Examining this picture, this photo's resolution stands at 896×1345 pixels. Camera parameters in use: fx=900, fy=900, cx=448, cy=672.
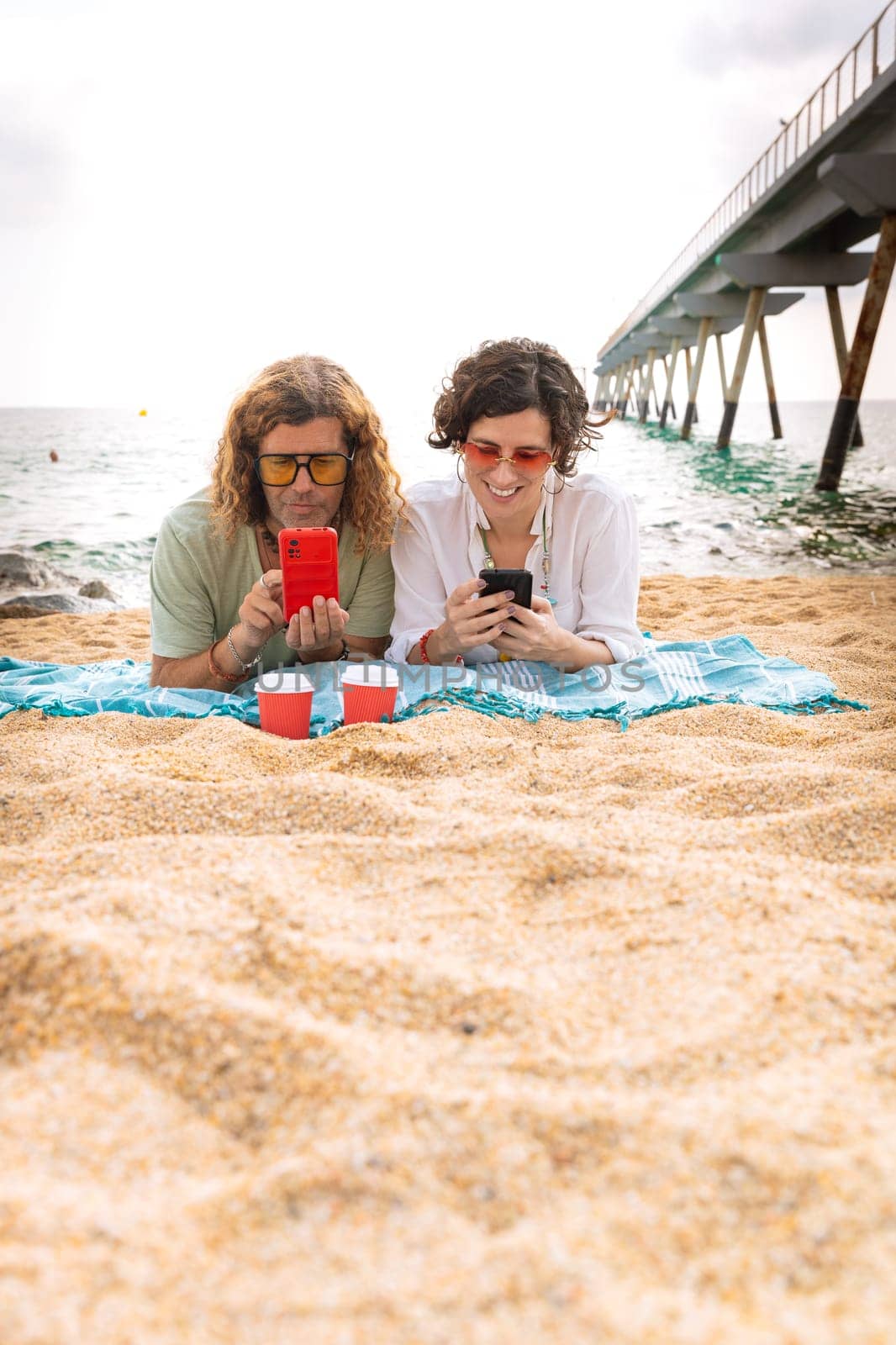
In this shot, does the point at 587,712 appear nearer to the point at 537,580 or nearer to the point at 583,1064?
the point at 537,580

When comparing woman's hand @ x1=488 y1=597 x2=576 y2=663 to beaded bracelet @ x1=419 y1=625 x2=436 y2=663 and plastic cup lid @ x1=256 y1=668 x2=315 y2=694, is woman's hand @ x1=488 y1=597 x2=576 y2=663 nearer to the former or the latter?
beaded bracelet @ x1=419 y1=625 x2=436 y2=663

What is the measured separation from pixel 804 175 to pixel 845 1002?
594 inches

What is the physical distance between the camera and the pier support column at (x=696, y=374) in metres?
23.5

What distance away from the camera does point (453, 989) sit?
130 centimetres

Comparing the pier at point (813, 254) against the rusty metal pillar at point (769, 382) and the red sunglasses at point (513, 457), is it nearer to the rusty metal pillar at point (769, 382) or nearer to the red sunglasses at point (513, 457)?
the rusty metal pillar at point (769, 382)

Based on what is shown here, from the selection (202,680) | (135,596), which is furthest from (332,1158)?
(135,596)

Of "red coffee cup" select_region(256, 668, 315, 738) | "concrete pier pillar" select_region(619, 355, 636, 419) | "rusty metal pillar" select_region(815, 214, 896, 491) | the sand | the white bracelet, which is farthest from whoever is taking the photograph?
"concrete pier pillar" select_region(619, 355, 636, 419)

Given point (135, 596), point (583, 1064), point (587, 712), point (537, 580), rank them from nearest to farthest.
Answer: point (583, 1064), point (587, 712), point (537, 580), point (135, 596)

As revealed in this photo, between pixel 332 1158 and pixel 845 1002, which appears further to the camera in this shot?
pixel 845 1002

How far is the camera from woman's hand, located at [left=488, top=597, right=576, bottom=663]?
116 inches

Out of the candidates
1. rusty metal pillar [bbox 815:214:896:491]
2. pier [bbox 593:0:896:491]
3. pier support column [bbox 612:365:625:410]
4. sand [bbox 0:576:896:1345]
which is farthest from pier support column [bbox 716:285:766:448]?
pier support column [bbox 612:365:625:410]

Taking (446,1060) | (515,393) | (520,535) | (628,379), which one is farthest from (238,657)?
(628,379)

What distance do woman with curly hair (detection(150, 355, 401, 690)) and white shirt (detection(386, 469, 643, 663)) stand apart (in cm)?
14

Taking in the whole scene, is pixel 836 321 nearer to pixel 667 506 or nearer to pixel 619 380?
pixel 667 506
